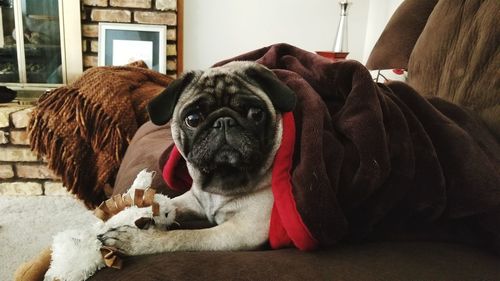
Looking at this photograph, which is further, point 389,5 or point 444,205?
point 389,5

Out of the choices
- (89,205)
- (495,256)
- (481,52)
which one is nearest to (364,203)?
(495,256)

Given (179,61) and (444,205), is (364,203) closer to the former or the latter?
(444,205)

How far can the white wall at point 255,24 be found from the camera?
2.64 m

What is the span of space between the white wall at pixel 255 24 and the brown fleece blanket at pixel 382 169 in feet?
6.55

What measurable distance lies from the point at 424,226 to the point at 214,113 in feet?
1.61

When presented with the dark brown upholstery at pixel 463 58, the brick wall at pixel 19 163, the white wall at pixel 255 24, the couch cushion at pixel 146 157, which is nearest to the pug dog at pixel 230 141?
the couch cushion at pixel 146 157

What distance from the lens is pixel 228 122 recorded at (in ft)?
2.52

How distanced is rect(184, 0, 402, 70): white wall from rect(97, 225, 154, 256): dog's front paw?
215cm

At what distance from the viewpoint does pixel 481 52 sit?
2.97 ft

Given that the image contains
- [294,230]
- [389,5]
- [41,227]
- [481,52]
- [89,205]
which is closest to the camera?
[294,230]

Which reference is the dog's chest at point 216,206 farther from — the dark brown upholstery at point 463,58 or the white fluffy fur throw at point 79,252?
the dark brown upholstery at point 463,58

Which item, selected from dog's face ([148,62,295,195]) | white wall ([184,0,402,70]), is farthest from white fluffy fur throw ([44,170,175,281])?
white wall ([184,0,402,70])

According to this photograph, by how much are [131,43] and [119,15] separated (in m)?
0.19

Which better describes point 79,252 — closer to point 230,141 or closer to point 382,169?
point 230,141
